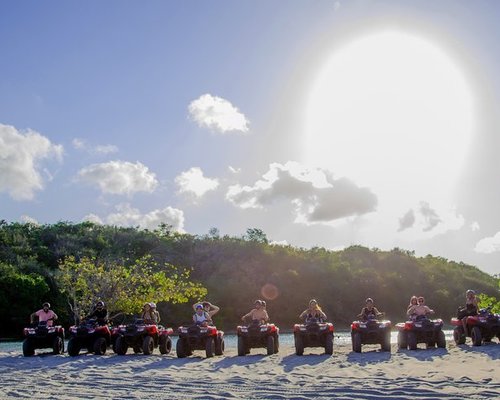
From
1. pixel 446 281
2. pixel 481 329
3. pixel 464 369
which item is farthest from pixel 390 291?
pixel 464 369

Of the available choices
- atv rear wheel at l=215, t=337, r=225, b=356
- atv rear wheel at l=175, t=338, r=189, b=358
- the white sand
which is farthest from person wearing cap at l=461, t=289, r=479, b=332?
atv rear wheel at l=175, t=338, r=189, b=358

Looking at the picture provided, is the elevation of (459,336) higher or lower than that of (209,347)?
higher

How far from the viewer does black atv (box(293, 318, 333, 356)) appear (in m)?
17.0

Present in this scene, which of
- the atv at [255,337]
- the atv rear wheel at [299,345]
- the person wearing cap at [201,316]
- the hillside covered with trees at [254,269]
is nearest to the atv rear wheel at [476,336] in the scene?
the atv rear wheel at [299,345]

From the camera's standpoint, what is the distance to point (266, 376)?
39.0ft

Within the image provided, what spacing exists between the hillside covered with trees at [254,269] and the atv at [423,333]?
37.8 m

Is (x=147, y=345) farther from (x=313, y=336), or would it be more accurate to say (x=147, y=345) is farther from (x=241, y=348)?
(x=313, y=336)

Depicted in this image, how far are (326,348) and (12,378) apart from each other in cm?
808

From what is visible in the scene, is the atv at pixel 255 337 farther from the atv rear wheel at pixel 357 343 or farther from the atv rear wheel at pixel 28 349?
the atv rear wheel at pixel 28 349

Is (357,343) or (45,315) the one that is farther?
(45,315)

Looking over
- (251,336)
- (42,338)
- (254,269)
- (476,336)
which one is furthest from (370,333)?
(254,269)

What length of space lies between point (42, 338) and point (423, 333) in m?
11.2

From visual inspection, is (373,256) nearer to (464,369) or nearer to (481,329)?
(481,329)

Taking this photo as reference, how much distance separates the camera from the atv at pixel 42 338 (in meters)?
18.9
